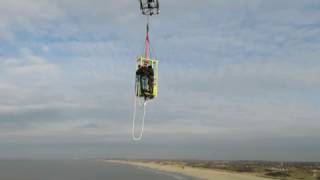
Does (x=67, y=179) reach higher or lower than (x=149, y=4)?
lower

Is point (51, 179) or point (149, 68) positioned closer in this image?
point (149, 68)

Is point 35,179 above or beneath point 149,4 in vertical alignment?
beneath

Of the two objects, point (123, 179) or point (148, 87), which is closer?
point (148, 87)

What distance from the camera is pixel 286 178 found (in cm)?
10294

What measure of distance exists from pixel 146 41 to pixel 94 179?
335ft

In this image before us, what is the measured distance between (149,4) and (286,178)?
8591 cm

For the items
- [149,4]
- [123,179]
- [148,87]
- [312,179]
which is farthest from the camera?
[123,179]

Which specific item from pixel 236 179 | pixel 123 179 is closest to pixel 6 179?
pixel 123 179

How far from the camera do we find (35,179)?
124500 millimetres

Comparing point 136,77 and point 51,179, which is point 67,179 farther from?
point 136,77

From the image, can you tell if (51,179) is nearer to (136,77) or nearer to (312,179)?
(312,179)

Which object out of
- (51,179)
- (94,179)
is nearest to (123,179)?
(94,179)

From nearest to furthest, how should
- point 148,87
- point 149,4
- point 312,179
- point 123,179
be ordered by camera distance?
1. point 149,4
2. point 148,87
3. point 312,179
4. point 123,179

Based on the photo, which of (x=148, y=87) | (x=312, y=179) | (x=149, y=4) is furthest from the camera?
(x=312, y=179)
